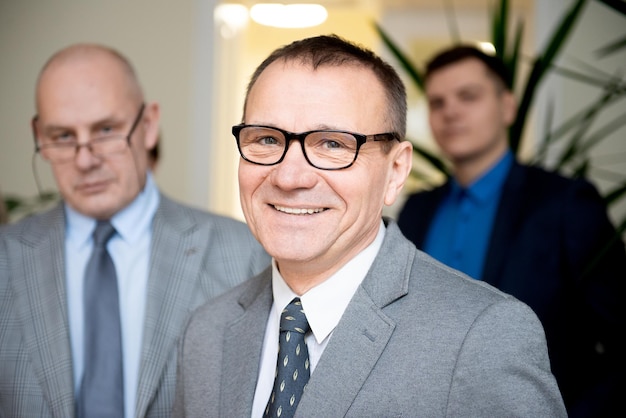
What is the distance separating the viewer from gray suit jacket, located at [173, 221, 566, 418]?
110 centimetres

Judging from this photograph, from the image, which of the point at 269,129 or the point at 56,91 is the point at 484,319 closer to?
the point at 269,129

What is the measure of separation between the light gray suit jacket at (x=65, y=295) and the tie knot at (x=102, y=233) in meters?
0.10

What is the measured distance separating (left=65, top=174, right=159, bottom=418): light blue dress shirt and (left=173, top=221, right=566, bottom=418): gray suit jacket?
1.79 feet

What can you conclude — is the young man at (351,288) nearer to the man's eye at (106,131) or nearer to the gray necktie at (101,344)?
the gray necktie at (101,344)

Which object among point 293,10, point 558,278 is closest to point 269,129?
point 558,278

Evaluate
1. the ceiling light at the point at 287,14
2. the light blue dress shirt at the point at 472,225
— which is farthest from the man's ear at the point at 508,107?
the ceiling light at the point at 287,14

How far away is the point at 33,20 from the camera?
163 inches

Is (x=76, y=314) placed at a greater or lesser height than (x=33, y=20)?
lesser

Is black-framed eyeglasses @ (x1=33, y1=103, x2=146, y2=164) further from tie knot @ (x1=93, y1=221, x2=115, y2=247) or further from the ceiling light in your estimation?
the ceiling light

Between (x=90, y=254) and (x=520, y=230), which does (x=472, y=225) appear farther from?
(x=90, y=254)

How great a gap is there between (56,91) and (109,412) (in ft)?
2.91

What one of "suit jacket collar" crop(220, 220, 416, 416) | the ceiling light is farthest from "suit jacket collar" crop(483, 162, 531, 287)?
the ceiling light

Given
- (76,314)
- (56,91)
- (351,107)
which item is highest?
(351,107)

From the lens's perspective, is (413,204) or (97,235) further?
(413,204)
